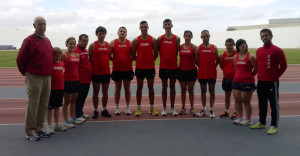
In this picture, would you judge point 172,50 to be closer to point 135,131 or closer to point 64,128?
point 135,131

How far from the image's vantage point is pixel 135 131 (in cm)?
482

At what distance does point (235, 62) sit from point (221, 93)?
382 centimetres

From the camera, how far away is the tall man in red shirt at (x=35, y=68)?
14.1 ft

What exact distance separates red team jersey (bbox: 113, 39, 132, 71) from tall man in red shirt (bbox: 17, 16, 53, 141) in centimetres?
169

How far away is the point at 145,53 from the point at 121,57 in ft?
1.74

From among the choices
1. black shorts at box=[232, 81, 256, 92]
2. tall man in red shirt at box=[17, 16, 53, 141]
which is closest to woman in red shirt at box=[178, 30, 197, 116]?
black shorts at box=[232, 81, 256, 92]

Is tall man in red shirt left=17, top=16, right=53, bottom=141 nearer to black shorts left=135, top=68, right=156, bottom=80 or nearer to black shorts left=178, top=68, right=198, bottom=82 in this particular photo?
black shorts left=135, top=68, right=156, bottom=80

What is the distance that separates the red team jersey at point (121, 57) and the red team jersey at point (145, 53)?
253 millimetres

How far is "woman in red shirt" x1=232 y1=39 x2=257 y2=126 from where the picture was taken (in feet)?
16.7

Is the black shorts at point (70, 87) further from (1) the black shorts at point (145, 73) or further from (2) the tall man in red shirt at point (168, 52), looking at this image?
(2) the tall man in red shirt at point (168, 52)

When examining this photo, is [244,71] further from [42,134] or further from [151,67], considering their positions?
[42,134]

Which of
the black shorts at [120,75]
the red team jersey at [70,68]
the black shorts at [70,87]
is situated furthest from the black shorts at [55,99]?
the black shorts at [120,75]

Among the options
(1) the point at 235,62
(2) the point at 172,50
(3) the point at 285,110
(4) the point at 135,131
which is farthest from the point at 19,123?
(3) the point at 285,110

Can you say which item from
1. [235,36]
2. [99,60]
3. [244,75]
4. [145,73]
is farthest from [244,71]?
[235,36]
